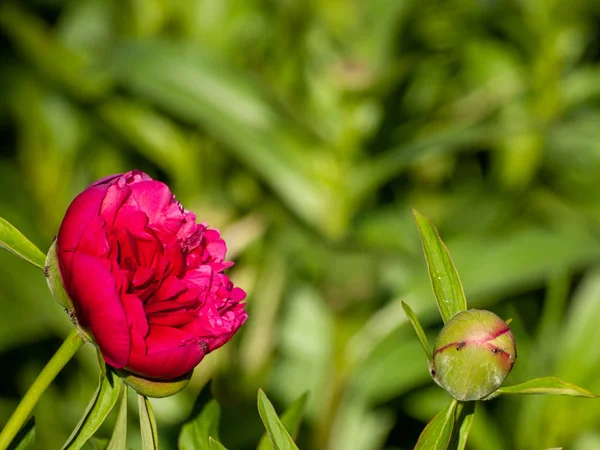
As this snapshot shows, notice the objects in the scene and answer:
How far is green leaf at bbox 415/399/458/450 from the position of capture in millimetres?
422

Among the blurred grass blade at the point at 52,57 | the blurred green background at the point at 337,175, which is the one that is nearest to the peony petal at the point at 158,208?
the blurred green background at the point at 337,175

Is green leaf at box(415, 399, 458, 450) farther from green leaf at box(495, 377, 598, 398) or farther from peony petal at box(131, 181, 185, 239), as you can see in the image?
peony petal at box(131, 181, 185, 239)

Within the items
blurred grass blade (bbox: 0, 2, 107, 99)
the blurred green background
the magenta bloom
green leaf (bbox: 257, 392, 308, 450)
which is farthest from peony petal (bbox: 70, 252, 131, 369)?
blurred grass blade (bbox: 0, 2, 107, 99)

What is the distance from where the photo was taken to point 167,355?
398 millimetres

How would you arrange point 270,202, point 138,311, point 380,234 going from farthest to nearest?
1. point 270,202
2. point 380,234
3. point 138,311

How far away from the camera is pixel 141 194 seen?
1.41ft

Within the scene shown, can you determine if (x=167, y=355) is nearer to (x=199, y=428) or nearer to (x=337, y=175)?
(x=199, y=428)

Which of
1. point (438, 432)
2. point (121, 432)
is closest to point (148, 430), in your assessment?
point (121, 432)

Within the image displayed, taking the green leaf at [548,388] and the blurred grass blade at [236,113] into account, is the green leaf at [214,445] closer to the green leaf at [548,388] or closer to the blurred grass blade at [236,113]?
the green leaf at [548,388]

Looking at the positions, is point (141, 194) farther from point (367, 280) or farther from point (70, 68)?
point (70, 68)

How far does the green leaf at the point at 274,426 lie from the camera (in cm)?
43

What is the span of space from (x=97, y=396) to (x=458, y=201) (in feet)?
3.30

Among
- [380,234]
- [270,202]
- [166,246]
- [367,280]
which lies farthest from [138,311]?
[270,202]

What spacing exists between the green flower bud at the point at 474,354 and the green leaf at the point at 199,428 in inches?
4.8
